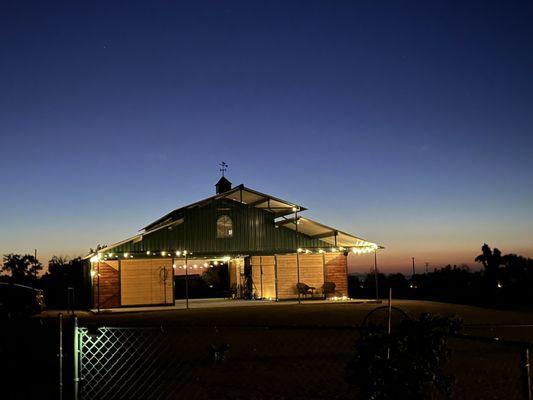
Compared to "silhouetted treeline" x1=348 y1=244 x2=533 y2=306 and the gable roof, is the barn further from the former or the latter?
"silhouetted treeline" x1=348 y1=244 x2=533 y2=306

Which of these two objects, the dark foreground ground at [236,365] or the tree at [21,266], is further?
the tree at [21,266]

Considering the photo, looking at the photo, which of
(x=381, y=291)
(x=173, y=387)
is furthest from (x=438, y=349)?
(x=381, y=291)

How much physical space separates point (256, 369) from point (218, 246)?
777 inches

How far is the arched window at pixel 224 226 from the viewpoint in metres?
29.5

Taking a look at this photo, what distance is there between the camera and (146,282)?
29641 millimetres

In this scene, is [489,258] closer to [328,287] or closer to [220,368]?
[328,287]

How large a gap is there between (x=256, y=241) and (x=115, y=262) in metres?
6.95

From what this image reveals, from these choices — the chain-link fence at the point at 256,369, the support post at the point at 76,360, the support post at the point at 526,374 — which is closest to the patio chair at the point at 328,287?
the chain-link fence at the point at 256,369

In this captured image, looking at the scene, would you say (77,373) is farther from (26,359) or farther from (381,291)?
(381,291)

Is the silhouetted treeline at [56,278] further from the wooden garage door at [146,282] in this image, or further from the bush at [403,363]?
the bush at [403,363]

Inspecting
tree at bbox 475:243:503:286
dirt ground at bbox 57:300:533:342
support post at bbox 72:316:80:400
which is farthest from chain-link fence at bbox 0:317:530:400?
tree at bbox 475:243:503:286

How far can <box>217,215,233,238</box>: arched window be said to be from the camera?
2950cm

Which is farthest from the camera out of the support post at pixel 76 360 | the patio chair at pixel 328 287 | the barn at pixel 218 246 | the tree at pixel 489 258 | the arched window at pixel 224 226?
the tree at pixel 489 258

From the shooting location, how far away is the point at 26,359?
11.3 meters
